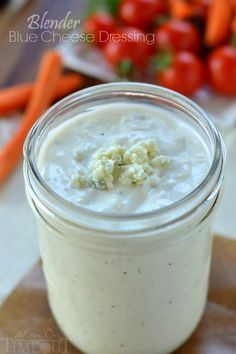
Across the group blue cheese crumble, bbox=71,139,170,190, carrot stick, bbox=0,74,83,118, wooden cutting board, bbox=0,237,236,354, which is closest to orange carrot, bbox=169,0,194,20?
carrot stick, bbox=0,74,83,118

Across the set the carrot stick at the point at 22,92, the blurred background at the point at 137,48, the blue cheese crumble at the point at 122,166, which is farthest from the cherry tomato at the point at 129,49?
the blue cheese crumble at the point at 122,166

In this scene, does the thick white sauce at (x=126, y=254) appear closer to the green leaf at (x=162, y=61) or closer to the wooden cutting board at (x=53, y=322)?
the wooden cutting board at (x=53, y=322)

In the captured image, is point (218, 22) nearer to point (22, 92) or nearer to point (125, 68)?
point (125, 68)

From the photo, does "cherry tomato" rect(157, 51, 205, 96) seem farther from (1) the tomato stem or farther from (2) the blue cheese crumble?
(2) the blue cheese crumble

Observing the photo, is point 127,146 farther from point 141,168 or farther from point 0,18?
point 0,18

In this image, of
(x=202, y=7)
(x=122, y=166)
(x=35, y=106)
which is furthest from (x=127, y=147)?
(x=202, y=7)
